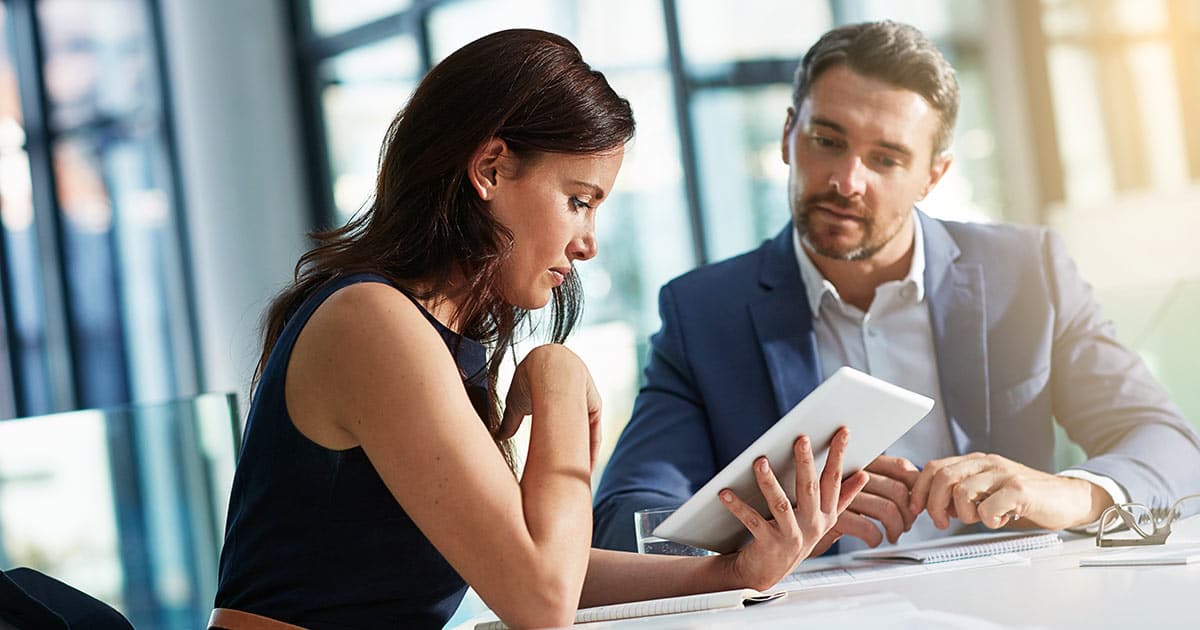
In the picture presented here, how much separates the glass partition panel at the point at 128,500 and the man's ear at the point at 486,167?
1.35m

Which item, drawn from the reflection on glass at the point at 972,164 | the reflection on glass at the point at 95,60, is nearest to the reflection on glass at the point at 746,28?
the reflection on glass at the point at 972,164

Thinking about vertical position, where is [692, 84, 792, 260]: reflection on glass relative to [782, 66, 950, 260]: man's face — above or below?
above

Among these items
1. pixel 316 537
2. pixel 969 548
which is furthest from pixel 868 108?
pixel 316 537

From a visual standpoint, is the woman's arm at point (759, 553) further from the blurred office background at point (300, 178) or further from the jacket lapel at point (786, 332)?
the blurred office background at point (300, 178)

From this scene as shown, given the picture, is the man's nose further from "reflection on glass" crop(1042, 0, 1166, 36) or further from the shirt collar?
"reflection on glass" crop(1042, 0, 1166, 36)

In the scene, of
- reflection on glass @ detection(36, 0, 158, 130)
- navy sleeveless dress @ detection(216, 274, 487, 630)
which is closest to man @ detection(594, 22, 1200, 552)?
navy sleeveless dress @ detection(216, 274, 487, 630)

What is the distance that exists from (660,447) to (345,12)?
5.02 metres

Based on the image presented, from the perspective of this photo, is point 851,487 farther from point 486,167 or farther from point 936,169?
point 936,169

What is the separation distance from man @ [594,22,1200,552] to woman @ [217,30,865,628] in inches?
25.2

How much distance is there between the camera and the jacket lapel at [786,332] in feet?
7.19

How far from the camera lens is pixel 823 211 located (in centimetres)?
225

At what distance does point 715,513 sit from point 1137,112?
331 centimetres

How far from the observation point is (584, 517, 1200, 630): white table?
1069 millimetres

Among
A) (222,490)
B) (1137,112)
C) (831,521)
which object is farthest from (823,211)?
(1137,112)
